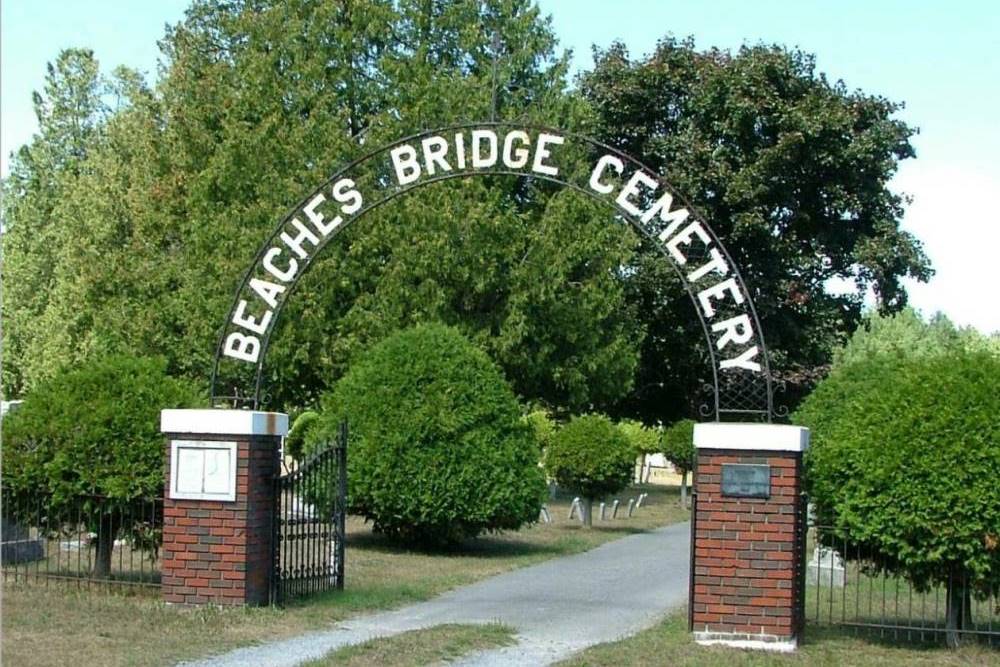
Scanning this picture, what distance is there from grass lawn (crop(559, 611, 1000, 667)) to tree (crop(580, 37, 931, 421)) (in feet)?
78.0

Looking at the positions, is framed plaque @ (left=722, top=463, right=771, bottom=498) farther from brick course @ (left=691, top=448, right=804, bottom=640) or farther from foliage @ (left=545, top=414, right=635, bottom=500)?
foliage @ (left=545, top=414, right=635, bottom=500)

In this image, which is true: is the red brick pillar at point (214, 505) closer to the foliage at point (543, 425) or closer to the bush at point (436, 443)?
the bush at point (436, 443)

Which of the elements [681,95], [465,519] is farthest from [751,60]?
[465,519]

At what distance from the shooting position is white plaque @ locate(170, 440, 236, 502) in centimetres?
1250

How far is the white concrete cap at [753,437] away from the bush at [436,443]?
7692mm

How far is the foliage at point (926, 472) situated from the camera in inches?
432

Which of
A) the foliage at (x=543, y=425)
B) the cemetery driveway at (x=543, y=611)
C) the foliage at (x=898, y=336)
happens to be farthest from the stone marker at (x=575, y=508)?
the foliage at (x=898, y=336)

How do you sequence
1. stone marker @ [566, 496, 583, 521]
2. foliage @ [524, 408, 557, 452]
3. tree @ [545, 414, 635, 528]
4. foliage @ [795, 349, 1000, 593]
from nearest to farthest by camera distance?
1. foliage @ [795, 349, 1000, 593]
2. tree @ [545, 414, 635, 528]
3. stone marker @ [566, 496, 583, 521]
4. foliage @ [524, 408, 557, 452]

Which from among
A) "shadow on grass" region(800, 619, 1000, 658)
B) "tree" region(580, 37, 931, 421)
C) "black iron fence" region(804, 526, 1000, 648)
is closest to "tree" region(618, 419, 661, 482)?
"tree" region(580, 37, 931, 421)

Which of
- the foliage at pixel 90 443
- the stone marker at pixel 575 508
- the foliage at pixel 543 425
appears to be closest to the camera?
the foliage at pixel 90 443

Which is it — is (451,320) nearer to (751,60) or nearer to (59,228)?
(751,60)

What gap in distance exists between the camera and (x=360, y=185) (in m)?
28.2

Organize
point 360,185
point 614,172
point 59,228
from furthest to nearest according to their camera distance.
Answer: point 59,228, point 614,172, point 360,185

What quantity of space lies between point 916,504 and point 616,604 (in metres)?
4.37
